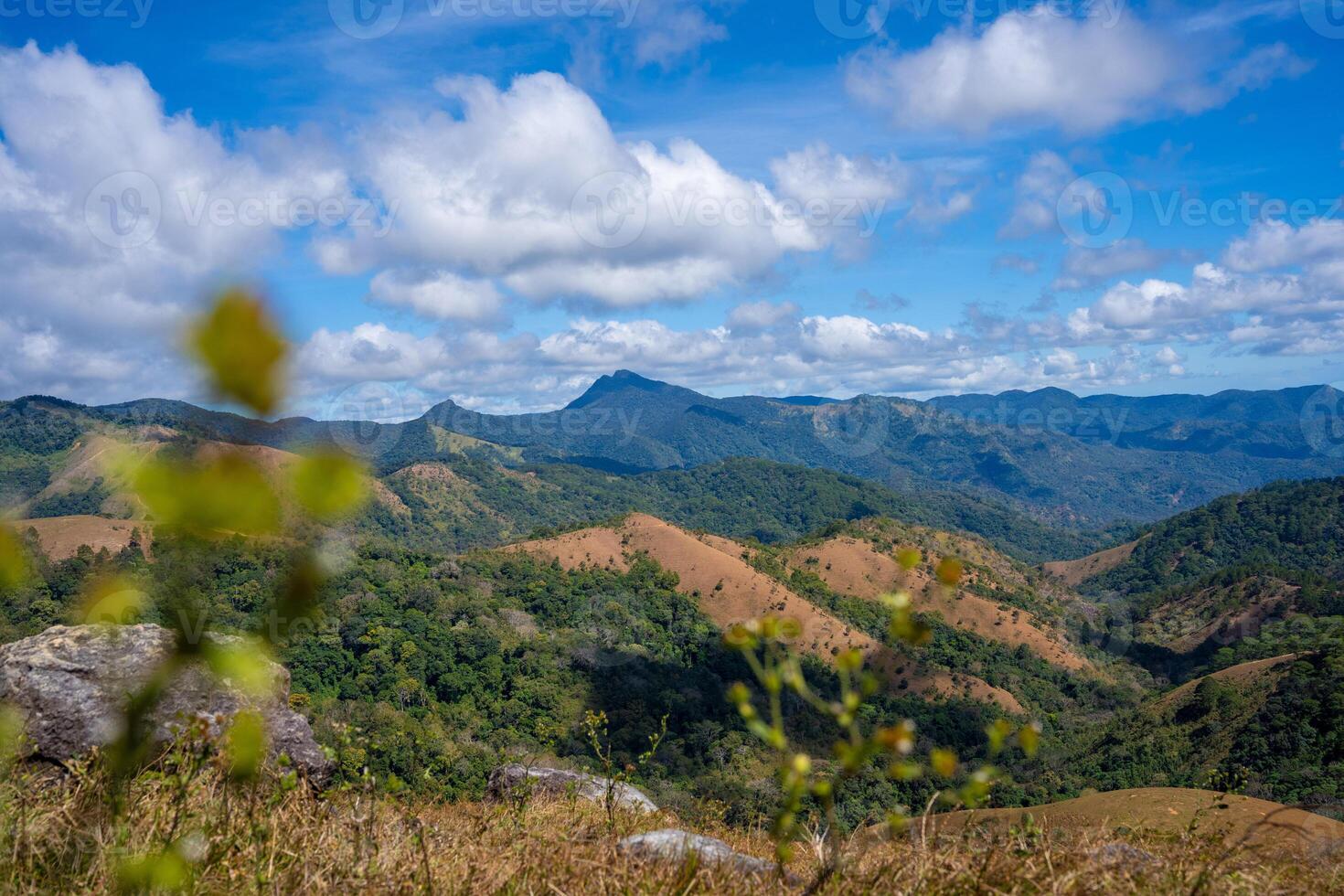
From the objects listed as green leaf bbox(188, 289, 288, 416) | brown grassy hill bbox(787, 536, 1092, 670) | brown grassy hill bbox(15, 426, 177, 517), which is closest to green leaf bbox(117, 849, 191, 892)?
brown grassy hill bbox(15, 426, 177, 517)

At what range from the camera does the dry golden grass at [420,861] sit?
281cm

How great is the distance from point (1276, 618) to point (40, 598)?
12124 centimetres

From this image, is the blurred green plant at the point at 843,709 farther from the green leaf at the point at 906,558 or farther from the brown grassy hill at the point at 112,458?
the brown grassy hill at the point at 112,458

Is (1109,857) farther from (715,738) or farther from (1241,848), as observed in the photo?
(715,738)

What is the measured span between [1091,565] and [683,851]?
197390 millimetres

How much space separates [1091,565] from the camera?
571 feet

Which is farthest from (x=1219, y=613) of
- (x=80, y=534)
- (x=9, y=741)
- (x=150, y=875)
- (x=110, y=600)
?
(x=80, y=534)

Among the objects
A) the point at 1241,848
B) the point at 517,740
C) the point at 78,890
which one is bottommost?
the point at 517,740

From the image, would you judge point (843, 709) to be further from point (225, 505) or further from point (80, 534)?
point (80, 534)

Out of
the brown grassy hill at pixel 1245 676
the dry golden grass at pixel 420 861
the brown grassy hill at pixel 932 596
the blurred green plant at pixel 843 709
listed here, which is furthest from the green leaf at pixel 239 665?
the brown grassy hill at pixel 932 596

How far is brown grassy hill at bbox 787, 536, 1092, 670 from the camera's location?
92875mm

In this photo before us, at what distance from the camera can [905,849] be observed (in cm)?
384

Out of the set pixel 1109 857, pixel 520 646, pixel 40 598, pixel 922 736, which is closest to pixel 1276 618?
pixel 922 736

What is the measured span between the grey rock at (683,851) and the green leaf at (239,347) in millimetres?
2693
